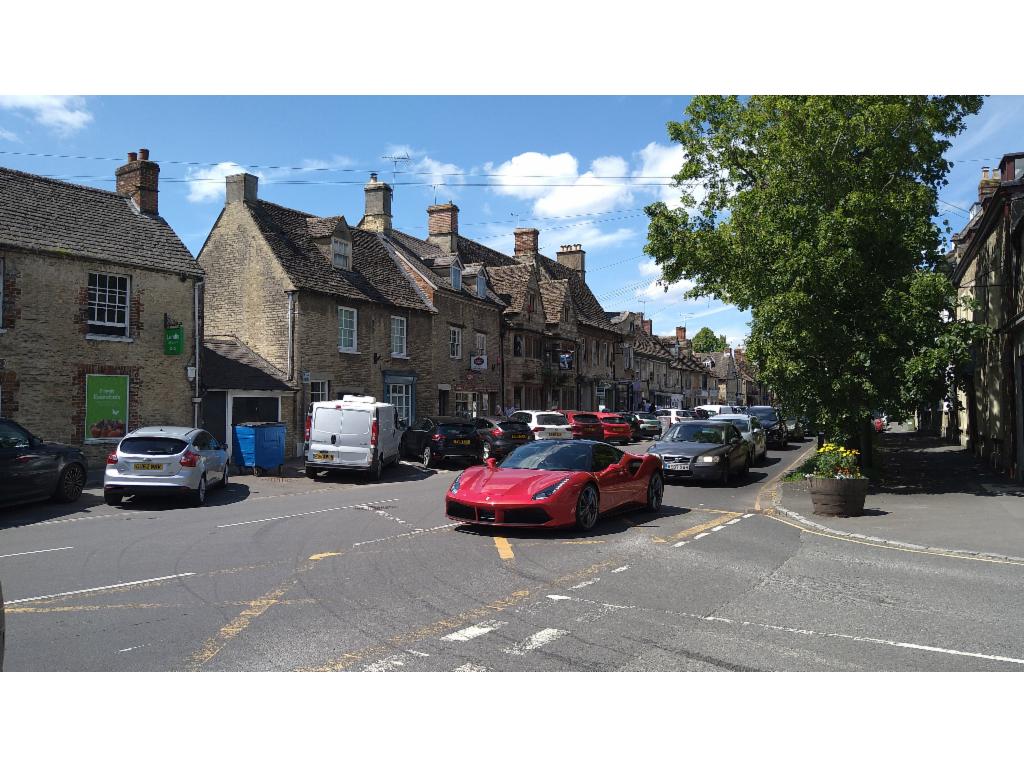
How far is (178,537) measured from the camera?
423 inches

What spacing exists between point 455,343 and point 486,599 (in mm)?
28571

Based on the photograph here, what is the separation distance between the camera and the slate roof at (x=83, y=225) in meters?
19.0

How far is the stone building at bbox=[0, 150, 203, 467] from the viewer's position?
18.3m

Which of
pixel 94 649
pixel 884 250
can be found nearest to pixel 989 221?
pixel 884 250

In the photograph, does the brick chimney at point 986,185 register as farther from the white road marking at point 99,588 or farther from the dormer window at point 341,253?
the white road marking at point 99,588

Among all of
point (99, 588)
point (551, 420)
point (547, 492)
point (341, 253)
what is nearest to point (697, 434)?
point (547, 492)

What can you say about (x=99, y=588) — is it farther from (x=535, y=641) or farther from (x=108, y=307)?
(x=108, y=307)

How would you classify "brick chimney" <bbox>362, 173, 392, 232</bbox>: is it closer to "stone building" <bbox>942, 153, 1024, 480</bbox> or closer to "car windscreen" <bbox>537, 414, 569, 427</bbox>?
"car windscreen" <bbox>537, 414, 569, 427</bbox>

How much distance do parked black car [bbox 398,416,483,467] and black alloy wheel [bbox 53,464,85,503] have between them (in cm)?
975

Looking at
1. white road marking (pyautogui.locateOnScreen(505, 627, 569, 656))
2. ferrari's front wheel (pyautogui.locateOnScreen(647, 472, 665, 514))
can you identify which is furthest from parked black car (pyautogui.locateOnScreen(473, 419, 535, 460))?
white road marking (pyautogui.locateOnScreen(505, 627, 569, 656))

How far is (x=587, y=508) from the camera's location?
36.2 ft

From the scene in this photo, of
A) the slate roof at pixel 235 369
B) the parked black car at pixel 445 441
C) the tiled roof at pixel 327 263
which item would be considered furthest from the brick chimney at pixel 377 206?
the parked black car at pixel 445 441

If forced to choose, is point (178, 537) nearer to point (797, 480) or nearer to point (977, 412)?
point (797, 480)

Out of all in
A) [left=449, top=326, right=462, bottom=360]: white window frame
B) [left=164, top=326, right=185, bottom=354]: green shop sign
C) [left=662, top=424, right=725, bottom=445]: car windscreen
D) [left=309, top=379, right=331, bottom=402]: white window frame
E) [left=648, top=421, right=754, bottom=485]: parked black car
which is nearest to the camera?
[left=648, top=421, right=754, bottom=485]: parked black car
